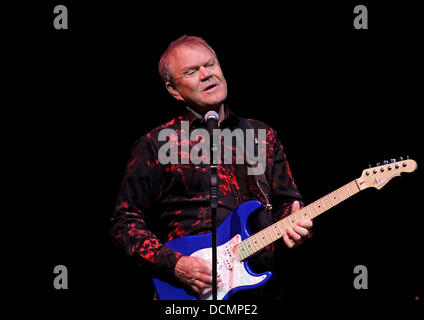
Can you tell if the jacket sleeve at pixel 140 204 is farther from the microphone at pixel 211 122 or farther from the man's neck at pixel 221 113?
the microphone at pixel 211 122

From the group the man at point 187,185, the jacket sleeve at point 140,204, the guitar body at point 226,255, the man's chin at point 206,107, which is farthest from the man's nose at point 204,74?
the guitar body at point 226,255

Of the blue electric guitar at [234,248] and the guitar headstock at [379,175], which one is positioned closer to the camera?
the guitar headstock at [379,175]

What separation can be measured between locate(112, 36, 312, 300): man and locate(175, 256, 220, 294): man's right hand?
3cm

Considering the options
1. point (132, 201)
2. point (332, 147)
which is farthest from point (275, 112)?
point (132, 201)

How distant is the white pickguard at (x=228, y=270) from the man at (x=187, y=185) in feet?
0.41

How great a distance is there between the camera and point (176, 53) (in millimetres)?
2789

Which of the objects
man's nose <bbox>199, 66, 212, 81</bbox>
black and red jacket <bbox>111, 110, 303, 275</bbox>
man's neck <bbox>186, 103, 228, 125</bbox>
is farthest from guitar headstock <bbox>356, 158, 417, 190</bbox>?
man's nose <bbox>199, 66, 212, 81</bbox>

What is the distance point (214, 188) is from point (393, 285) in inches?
70.3

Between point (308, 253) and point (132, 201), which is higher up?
point (132, 201)

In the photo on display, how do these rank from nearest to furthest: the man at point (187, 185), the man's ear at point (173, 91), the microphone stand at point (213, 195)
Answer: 1. the microphone stand at point (213, 195)
2. the man at point (187, 185)
3. the man's ear at point (173, 91)

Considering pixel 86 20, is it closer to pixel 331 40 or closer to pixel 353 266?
pixel 331 40

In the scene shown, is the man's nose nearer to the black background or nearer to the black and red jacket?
the black and red jacket

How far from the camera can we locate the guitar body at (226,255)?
8.16 feet

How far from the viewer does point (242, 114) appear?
3475 mm
